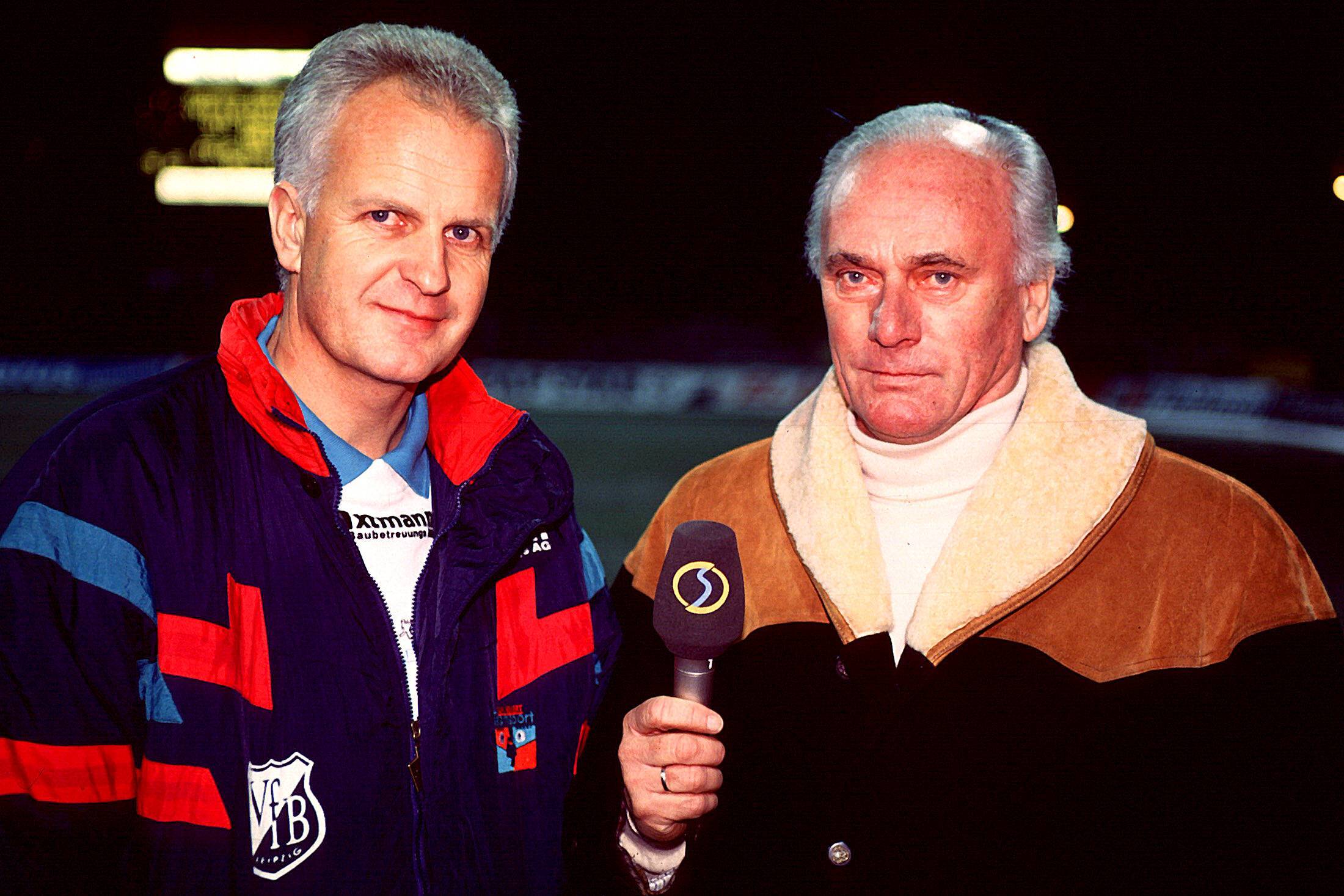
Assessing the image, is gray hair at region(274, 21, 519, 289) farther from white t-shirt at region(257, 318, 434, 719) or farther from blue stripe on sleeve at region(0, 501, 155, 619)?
blue stripe on sleeve at region(0, 501, 155, 619)

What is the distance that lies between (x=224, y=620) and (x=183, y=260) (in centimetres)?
1343

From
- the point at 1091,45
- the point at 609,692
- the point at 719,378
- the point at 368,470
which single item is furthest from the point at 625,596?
the point at 1091,45

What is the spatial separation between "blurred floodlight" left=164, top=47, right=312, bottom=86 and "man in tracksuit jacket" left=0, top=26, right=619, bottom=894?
38.6 ft

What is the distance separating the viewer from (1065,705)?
1745mm

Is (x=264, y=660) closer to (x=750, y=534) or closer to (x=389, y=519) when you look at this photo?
(x=389, y=519)

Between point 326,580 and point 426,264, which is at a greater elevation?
point 426,264

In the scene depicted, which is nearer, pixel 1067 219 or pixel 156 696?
pixel 156 696

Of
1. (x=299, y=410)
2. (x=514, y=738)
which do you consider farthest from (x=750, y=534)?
(x=299, y=410)

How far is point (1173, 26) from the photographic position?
42.5 feet

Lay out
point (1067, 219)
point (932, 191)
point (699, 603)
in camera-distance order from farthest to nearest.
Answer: point (1067, 219) < point (932, 191) < point (699, 603)

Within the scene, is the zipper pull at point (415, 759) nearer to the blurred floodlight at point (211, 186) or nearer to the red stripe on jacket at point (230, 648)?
the red stripe on jacket at point (230, 648)

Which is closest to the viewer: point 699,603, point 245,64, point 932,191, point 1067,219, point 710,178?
point 699,603

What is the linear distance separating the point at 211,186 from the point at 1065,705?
1336cm

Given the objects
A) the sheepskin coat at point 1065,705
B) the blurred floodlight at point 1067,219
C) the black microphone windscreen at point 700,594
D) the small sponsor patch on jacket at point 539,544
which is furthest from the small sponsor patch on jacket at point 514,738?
the blurred floodlight at point 1067,219
